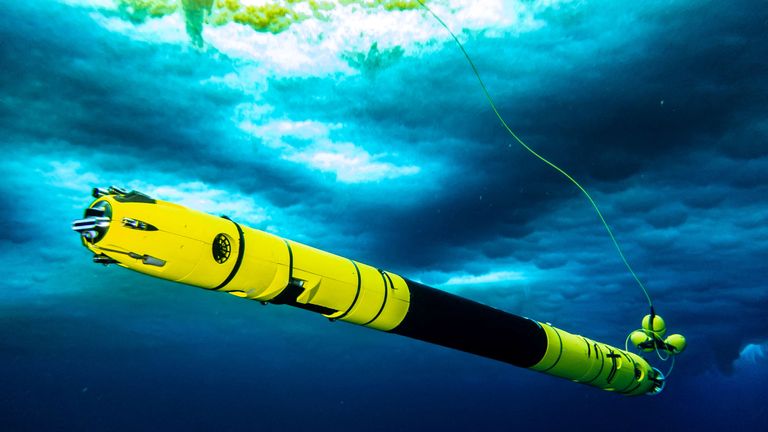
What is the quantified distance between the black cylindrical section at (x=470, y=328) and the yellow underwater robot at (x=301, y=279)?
0.01m

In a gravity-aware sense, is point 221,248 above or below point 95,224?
above

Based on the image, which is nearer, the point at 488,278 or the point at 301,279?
the point at 301,279

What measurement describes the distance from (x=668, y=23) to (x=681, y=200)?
472 inches

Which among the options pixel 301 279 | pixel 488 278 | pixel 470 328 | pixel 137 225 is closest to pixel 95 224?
pixel 137 225

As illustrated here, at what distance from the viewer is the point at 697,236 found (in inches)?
954

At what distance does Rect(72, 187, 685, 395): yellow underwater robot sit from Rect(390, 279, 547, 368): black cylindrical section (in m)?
0.01

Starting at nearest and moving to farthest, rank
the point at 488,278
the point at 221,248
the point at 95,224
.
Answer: the point at 95,224, the point at 221,248, the point at 488,278

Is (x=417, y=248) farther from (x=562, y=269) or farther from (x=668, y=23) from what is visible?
(x=668, y=23)

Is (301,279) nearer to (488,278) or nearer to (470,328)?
(470,328)

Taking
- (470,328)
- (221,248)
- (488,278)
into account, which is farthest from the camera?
(488,278)

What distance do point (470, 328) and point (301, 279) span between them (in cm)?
255

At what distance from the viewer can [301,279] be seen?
4.56 meters

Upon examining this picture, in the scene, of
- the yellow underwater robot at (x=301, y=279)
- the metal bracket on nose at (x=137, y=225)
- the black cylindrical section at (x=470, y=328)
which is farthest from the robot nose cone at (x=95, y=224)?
the black cylindrical section at (x=470, y=328)

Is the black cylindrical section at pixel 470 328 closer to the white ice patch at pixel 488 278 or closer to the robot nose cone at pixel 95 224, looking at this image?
the robot nose cone at pixel 95 224
